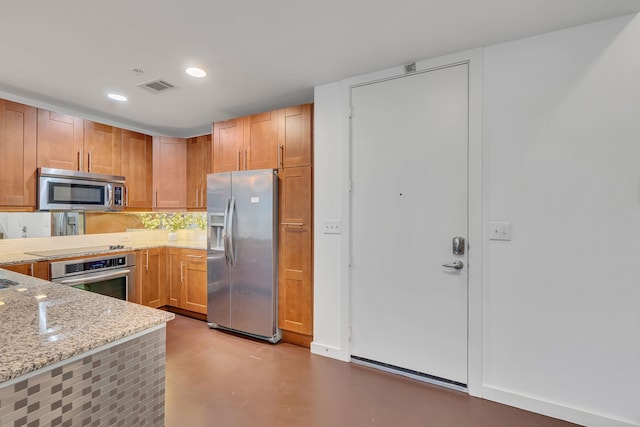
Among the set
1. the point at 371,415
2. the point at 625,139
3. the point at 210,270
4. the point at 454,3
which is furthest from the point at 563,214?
the point at 210,270

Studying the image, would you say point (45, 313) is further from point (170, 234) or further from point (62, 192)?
point (170, 234)

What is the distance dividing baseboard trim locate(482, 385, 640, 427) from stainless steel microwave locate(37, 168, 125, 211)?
396cm

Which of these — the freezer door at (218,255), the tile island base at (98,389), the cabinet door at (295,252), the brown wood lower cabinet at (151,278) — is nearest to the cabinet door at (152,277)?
the brown wood lower cabinet at (151,278)

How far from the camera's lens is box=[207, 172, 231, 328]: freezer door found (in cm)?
322

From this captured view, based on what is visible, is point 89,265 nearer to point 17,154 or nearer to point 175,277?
point 175,277

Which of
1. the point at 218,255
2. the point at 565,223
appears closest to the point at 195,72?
the point at 218,255

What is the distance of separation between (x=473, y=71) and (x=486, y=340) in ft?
6.14

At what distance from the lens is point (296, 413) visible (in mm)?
1970

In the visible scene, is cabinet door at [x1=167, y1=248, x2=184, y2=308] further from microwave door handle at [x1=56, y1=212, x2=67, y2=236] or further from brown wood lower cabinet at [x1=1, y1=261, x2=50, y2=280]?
brown wood lower cabinet at [x1=1, y1=261, x2=50, y2=280]

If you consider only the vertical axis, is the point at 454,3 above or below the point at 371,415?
above

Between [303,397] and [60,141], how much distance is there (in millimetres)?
3337

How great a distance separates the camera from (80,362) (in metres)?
0.93

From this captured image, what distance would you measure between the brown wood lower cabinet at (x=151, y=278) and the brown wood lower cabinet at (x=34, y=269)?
866 millimetres

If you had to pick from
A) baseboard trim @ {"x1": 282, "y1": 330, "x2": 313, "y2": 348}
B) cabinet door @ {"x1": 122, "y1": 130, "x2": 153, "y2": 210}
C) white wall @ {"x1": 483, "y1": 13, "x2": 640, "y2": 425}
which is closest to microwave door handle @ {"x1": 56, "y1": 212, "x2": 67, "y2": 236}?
cabinet door @ {"x1": 122, "y1": 130, "x2": 153, "y2": 210}
